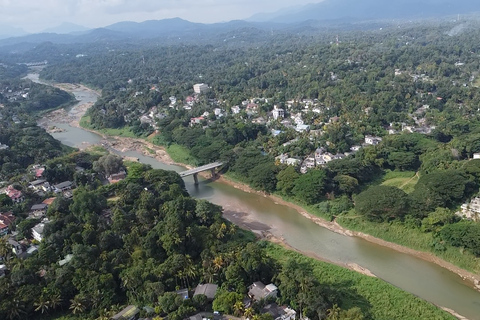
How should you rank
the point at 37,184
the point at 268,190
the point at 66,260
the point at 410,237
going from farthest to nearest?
1. the point at 268,190
2. the point at 37,184
3. the point at 410,237
4. the point at 66,260

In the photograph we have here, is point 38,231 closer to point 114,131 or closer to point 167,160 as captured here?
point 167,160

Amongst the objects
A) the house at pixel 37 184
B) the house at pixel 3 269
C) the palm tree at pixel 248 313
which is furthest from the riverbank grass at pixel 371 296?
the house at pixel 37 184

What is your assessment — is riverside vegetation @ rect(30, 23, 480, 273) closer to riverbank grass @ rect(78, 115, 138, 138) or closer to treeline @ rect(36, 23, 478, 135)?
treeline @ rect(36, 23, 478, 135)

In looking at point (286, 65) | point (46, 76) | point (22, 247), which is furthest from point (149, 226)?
point (46, 76)

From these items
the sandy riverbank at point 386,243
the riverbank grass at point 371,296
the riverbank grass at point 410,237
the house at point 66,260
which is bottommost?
the sandy riverbank at point 386,243

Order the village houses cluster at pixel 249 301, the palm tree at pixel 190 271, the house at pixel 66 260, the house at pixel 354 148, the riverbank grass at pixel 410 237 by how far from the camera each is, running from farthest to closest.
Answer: the house at pixel 354 148 < the riverbank grass at pixel 410 237 < the house at pixel 66 260 < the palm tree at pixel 190 271 < the village houses cluster at pixel 249 301

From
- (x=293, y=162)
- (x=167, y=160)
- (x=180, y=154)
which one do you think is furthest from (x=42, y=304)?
(x=180, y=154)

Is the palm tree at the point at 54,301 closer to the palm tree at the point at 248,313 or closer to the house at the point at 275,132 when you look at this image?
the palm tree at the point at 248,313
